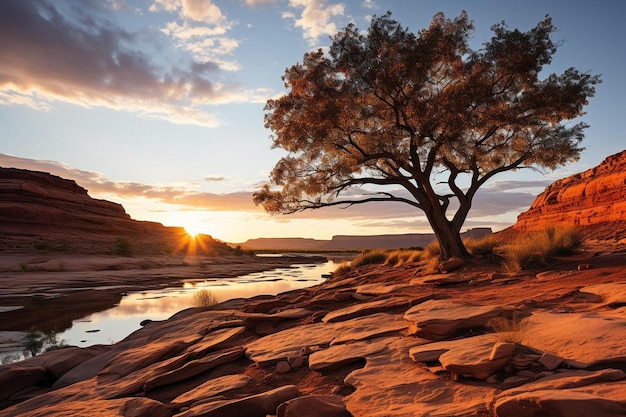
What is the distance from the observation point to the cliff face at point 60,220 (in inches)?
1849

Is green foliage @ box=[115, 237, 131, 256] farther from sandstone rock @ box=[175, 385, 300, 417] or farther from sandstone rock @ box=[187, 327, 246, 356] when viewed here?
sandstone rock @ box=[175, 385, 300, 417]

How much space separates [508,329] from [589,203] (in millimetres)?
45635

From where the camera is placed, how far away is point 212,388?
18.6 feet

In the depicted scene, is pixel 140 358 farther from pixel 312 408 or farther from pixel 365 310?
pixel 312 408

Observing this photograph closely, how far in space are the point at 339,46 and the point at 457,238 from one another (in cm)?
861

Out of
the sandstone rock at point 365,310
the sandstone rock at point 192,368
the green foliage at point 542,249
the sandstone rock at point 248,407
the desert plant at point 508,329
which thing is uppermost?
the green foliage at point 542,249

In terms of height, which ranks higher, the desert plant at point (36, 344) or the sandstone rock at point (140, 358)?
the sandstone rock at point (140, 358)

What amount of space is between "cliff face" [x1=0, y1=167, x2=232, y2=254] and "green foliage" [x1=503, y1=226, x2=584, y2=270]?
4735 cm

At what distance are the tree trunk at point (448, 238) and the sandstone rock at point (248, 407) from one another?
11.8 metres

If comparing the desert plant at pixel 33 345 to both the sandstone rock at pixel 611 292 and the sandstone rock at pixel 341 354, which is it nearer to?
the sandstone rock at pixel 341 354

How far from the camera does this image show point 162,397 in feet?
20.1

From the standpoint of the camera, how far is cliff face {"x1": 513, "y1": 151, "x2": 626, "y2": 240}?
115ft

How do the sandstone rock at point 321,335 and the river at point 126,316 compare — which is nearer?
the sandstone rock at point 321,335

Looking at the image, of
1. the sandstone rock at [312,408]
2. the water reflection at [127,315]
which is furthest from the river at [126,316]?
the sandstone rock at [312,408]
